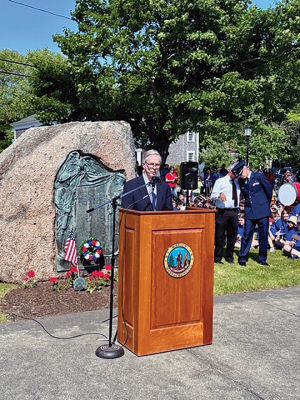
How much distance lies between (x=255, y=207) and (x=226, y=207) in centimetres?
52

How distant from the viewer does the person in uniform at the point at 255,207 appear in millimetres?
8680

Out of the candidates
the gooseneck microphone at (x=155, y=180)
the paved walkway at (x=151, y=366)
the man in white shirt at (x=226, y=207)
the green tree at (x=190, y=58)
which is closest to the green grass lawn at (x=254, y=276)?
the man in white shirt at (x=226, y=207)

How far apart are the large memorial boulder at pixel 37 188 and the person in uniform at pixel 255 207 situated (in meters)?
2.54

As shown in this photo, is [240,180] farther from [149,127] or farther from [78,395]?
[149,127]

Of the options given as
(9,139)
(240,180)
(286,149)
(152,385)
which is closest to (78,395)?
(152,385)

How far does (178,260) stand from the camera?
13.8 feet

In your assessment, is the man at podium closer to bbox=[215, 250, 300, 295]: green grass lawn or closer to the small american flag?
bbox=[215, 250, 300, 295]: green grass lawn

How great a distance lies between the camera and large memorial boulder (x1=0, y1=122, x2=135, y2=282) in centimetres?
699

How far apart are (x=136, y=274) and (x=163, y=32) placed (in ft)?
60.4

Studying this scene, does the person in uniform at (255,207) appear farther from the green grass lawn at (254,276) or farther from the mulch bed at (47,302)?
the mulch bed at (47,302)

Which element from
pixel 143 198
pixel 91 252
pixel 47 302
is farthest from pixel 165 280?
pixel 91 252

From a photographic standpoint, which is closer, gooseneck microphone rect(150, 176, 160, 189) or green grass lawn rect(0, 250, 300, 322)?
gooseneck microphone rect(150, 176, 160, 189)

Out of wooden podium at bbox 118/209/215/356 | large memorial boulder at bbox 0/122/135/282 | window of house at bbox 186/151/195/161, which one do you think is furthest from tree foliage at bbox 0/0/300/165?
window of house at bbox 186/151/195/161

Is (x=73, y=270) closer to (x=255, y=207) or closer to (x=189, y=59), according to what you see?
(x=255, y=207)
